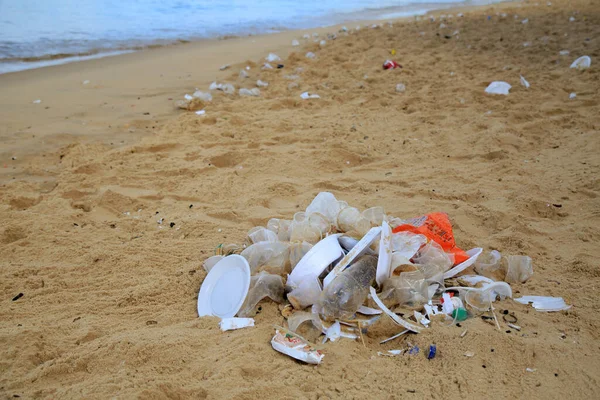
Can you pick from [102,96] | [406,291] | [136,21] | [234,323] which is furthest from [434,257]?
[136,21]

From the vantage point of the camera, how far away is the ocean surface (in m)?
7.74

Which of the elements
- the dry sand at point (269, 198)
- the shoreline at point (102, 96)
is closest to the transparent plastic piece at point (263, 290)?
the dry sand at point (269, 198)

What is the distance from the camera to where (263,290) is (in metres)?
2.24

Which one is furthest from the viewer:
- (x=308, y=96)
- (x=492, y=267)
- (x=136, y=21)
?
(x=136, y=21)

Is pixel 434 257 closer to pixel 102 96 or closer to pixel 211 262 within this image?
pixel 211 262

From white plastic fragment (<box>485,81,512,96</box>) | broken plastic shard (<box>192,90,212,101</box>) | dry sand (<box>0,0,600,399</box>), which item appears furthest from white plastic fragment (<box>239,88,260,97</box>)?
white plastic fragment (<box>485,81,512,96</box>)

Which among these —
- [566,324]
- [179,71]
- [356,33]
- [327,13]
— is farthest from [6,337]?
[327,13]

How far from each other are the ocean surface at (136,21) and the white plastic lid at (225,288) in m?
5.93

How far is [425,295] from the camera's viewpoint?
85.7 inches

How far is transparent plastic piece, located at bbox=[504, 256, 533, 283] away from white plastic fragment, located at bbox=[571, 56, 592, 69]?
4345 millimetres

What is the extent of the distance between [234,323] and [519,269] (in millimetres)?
1442

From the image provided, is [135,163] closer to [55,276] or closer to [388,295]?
[55,276]

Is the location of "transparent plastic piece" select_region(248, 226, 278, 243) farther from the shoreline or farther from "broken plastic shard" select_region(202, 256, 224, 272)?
the shoreline

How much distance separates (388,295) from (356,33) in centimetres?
796
